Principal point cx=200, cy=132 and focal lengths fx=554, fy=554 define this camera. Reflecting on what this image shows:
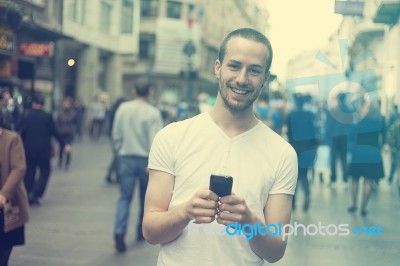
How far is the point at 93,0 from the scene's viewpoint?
4.46 m

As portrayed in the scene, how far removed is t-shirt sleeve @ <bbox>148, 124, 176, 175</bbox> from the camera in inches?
74.7

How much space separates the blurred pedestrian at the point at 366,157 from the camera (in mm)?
6555

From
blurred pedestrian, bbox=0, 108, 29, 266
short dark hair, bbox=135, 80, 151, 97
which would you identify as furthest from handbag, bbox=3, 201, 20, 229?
short dark hair, bbox=135, 80, 151, 97

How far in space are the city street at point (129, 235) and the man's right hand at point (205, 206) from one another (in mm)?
3108

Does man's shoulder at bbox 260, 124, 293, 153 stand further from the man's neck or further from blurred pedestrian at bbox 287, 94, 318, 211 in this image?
blurred pedestrian at bbox 287, 94, 318, 211

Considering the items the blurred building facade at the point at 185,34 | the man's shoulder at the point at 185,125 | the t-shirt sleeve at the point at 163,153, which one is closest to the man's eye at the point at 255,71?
the man's shoulder at the point at 185,125

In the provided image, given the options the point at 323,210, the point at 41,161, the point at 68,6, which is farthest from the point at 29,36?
the point at 323,210

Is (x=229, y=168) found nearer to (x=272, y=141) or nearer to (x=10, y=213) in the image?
(x=272, y=141)

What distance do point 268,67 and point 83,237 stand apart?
4268 millimetres

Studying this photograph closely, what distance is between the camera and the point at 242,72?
1851 millimetres

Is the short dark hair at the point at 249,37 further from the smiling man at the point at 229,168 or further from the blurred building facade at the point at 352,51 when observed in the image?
the blurred building facade at the point at 352,51

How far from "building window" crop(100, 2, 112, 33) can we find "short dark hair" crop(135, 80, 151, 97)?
0.65 m

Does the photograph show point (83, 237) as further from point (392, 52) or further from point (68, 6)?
point (392, 52)

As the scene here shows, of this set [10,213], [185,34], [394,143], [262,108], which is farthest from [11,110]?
[185,34]
